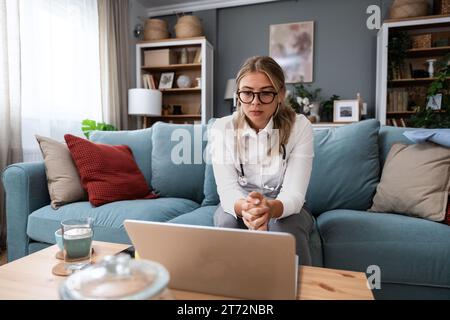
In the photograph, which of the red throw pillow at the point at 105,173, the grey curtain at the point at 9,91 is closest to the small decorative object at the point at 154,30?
the grey curtain at the point at 9,91

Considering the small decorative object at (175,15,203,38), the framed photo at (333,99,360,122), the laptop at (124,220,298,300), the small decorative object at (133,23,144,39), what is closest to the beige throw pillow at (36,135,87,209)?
the laptop at (124,220,298,300)

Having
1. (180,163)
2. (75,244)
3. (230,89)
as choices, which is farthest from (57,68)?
(75,244)

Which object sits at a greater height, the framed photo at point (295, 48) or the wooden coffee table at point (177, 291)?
the framed photo at point (295, 48)

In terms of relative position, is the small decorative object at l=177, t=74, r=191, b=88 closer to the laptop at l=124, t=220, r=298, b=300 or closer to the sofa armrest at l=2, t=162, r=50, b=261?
the sofa armrest at l=2, t=162, r=50, b=261

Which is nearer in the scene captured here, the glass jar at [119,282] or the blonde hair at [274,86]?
the glass jar at [119,282]

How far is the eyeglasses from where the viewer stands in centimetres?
115

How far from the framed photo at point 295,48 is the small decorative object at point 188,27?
0.91 meters

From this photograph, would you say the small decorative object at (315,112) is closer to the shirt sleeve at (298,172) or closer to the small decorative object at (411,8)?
the small decorative object at (411,8)

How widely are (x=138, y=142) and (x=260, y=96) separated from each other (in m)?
1.09

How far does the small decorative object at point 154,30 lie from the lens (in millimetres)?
3795

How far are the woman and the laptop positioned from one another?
1.42 feet

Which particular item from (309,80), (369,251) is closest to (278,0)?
(309,80)

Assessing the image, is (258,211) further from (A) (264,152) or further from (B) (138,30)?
(B) (138,30)
